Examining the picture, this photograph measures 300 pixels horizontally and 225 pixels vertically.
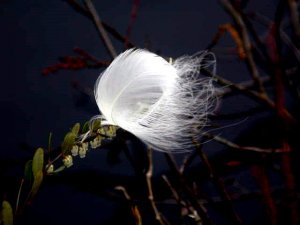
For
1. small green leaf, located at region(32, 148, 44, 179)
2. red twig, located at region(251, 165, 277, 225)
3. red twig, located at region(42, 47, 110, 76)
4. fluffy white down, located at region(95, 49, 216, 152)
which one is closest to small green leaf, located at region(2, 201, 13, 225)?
small green leaf, located at region(32, 148, 44, 179)

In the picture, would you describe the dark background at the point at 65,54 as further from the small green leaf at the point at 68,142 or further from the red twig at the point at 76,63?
the small green leaf at the point at 68,142

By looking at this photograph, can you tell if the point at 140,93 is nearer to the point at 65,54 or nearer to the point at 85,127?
the point at 85,127

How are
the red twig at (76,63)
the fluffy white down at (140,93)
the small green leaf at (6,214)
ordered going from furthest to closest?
1. the red twig at (76,63)
2. the fluffy white down at (140,93)
3. the small green leaf at (6,214)

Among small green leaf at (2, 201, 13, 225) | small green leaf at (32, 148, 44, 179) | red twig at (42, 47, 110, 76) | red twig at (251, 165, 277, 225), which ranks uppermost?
red twig at (42, 47, 110, 76)

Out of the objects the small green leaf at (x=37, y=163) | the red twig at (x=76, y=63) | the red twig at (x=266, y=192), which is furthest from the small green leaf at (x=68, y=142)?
the red twig at (x=76, y=63)

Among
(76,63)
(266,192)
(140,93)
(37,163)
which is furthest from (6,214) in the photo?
(76,63)

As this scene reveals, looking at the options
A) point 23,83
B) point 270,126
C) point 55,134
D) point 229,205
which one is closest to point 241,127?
point 270,126

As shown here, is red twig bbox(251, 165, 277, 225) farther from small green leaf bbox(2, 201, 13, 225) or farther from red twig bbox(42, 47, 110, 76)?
red twig bbox(42, 47, 110, 76)
